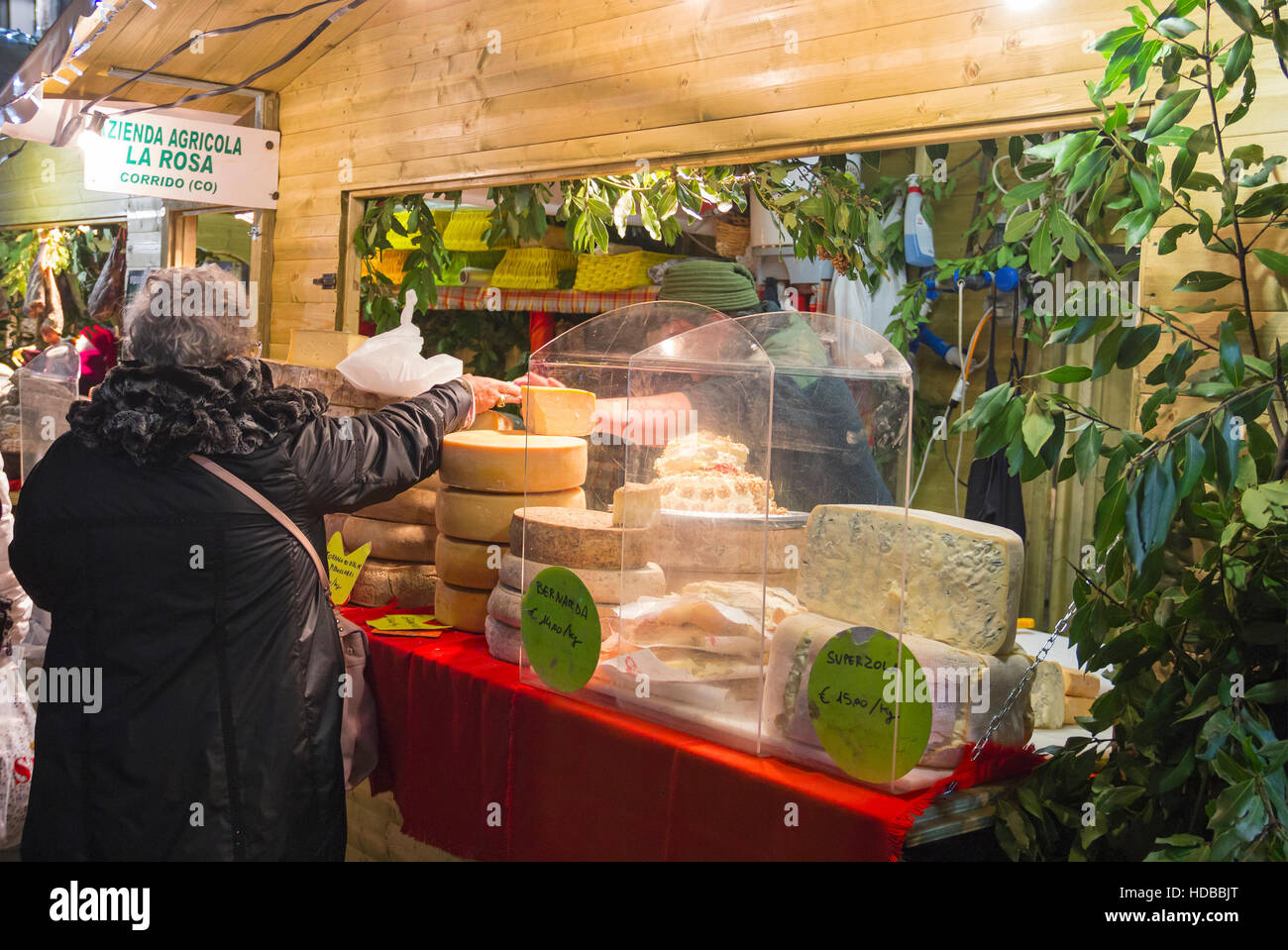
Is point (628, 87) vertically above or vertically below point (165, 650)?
above

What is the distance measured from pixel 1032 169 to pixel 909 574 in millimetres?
751

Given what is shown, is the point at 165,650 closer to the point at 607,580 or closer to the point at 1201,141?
the point at 607,580

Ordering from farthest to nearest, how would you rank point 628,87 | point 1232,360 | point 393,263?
point 393,263 → point 628,87 → point 1232,360

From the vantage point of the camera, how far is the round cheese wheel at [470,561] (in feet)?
9.10

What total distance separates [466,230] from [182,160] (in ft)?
5.46

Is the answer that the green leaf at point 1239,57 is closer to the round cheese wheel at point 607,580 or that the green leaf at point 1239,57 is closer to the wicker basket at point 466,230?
the round cheese wheel at point 607,580

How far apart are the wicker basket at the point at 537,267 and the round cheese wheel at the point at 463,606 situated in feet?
8.81

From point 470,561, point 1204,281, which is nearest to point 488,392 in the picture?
point 470,561

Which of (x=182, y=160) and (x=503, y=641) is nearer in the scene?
(x=503, y=641)

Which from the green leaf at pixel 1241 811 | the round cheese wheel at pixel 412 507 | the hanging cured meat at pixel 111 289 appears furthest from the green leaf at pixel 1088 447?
the hanging cured meat at pixel 111 289

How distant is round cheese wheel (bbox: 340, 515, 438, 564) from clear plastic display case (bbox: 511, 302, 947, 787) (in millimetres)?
668

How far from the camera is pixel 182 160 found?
4305 millimetres
